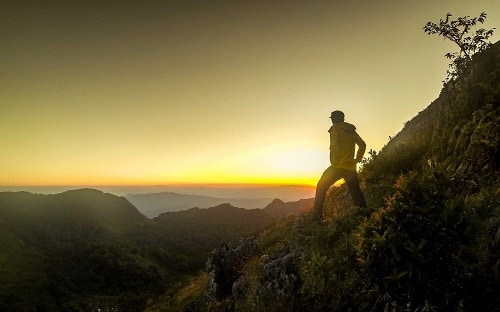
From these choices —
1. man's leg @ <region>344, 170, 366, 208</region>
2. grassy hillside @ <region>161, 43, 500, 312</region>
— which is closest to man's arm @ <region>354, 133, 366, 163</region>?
man's leg @ <region>344, 170, 366, 208</region>

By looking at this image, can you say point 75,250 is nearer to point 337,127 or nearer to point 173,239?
point 173,239

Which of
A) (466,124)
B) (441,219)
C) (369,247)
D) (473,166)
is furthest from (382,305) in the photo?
(466,124)

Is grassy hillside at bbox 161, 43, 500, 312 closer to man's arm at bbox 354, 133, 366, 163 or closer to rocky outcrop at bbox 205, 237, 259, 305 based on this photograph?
man's arm at bbox 354, 133, 366, 163

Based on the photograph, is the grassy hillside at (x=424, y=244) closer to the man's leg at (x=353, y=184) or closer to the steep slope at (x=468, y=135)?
the steep slope at (x=468, y=135)

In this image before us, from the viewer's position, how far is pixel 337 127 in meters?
9.00

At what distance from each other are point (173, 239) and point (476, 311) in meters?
177

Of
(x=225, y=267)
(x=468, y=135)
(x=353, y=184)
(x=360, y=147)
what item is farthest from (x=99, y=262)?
(x=468, y=135)

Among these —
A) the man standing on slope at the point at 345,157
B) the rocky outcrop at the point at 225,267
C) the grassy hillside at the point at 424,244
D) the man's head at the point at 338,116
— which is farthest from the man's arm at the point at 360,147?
the rocky outcrop at the point at 225,267

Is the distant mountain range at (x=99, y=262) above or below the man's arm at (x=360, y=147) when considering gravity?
below

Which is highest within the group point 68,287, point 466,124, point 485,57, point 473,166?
point 485,57

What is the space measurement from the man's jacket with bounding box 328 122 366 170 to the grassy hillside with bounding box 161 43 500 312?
1.30 m

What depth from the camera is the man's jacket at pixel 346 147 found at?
8.84 m

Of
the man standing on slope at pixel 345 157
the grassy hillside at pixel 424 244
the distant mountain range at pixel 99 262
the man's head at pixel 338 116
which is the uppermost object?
the man's head at pixel 338 116

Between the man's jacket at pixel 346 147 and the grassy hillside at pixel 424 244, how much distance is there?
130cm
